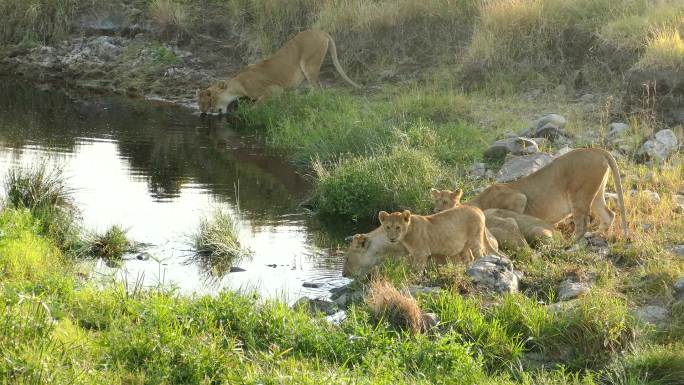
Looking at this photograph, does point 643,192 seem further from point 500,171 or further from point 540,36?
point 540,36

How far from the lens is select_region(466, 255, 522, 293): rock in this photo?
998cm

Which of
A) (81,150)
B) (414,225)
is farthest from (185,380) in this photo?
(81,150)

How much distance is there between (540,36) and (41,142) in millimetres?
8882

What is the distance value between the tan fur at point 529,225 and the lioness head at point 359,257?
168 centimetres

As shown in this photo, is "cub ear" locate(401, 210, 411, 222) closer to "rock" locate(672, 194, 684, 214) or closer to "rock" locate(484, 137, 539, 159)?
"rock" locate(672, 194, 684, 214)

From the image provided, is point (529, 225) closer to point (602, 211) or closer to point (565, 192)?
point (565, 192)

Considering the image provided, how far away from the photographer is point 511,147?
15.3 metres

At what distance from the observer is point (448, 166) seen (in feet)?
49.9

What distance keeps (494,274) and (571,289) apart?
710mm

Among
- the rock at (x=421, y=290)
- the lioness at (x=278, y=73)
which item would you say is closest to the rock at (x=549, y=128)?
the lioness at (x=278, y=73)

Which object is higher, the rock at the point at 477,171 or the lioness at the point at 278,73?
the lioness at the point at 278,73

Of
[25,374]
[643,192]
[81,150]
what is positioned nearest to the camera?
[25,374]

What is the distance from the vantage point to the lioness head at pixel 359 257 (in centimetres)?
1103

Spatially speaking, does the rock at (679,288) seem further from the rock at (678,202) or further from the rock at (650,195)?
the rock at (650,195)
